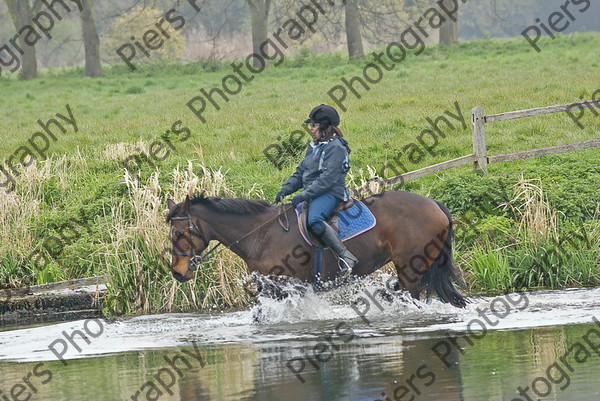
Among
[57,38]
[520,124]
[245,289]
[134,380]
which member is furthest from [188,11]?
[134,380]

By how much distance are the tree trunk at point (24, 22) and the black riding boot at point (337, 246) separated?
110ft

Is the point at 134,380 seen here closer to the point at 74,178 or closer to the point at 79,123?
the point at 74,178

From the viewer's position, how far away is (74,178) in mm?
18641

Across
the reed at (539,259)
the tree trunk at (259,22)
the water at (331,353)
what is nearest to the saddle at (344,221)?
the water at (331,353)

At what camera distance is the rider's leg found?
10.9 metres

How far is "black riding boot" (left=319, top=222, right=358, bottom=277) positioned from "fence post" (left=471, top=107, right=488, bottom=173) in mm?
6384

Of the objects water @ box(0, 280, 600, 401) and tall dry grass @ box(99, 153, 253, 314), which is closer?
water @ box(0, 280, 600, 401)

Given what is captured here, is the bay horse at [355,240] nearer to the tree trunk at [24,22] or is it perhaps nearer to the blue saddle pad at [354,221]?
the blue saddle pad at [354,221]

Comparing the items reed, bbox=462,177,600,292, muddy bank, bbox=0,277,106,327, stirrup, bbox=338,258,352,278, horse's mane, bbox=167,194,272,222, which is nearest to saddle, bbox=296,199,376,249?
stirrup, bbox=338,258,352,278

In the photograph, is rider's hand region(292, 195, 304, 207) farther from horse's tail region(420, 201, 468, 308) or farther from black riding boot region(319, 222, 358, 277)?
horse's tail region(420, 201, 468, 308)

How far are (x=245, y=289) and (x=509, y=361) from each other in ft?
17.2

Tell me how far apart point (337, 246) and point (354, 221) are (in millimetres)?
464

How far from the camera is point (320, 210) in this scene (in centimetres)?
1098

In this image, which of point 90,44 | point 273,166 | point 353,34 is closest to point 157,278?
point 273,166
